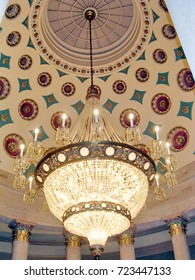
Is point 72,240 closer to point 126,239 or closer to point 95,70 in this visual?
point 126,239

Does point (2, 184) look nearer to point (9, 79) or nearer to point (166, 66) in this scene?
point (9, 79)

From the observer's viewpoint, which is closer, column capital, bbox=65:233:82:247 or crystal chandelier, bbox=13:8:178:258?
crystal chandelier, bbox=13:8:178:258

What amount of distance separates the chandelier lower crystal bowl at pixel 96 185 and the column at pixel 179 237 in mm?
3395

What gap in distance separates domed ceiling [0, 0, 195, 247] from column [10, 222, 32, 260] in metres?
1.45

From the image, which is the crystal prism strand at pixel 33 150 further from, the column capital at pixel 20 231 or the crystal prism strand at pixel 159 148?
the column capital at pixel 20 231

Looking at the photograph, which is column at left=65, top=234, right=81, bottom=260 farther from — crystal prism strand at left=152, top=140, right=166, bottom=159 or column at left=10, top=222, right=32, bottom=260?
crystal prism strand at left=152, top=140, right=166, bottom=159

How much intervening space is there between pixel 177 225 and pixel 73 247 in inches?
97.4

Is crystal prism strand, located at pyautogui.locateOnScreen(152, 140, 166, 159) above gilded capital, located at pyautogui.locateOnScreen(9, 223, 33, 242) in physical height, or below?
below

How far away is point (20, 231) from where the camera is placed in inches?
318

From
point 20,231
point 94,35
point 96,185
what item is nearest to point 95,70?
point 94,35

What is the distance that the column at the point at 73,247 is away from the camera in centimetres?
841

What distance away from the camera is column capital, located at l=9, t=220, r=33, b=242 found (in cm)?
796

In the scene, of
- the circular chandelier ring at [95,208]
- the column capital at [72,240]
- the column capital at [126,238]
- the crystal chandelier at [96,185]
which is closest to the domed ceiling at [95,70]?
the column capital at [72,240]

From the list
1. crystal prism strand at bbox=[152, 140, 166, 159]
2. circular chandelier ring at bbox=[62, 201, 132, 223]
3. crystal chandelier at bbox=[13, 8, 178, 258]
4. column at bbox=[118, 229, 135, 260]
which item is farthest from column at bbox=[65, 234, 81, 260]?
crystal prism strand at bbox=[152, 140, 166, 159]
